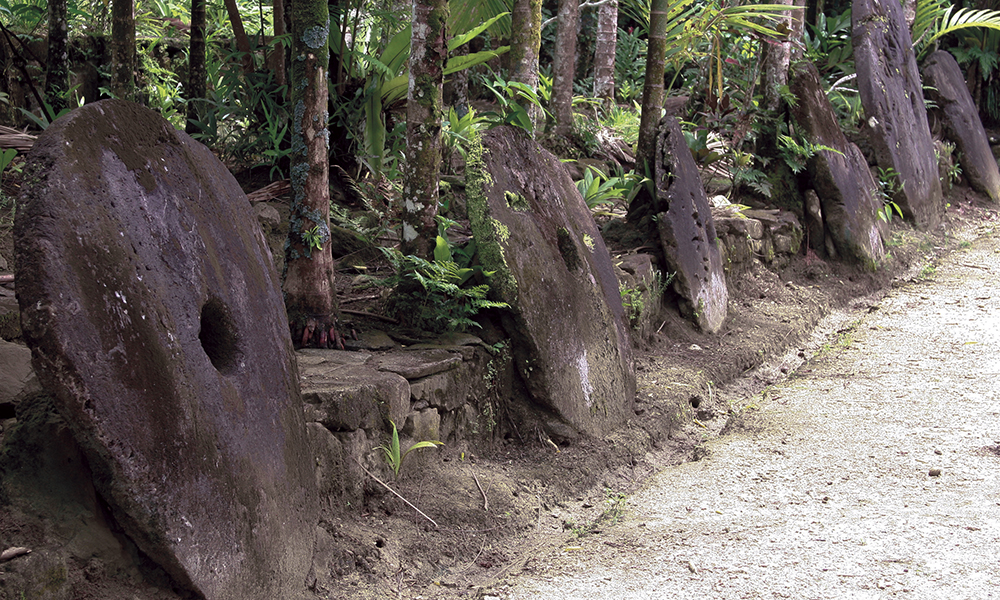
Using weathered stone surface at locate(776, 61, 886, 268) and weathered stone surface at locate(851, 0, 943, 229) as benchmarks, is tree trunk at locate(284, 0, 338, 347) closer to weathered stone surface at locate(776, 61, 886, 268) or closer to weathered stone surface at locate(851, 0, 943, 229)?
weathered stone surface at locate(776, 61, 886, 268)

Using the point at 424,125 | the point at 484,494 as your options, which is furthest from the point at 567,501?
the point at 424,125

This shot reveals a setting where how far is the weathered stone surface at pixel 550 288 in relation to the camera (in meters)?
3.52

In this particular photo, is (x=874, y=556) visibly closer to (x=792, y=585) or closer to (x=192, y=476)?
(x=792, y=585)

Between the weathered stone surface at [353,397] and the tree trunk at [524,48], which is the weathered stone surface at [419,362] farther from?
the tree trunk at [524,48]

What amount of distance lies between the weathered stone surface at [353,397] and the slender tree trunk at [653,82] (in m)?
3.20

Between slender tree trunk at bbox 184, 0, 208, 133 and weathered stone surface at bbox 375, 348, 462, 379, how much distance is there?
251cm

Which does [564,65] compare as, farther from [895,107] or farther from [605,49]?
[895,107]

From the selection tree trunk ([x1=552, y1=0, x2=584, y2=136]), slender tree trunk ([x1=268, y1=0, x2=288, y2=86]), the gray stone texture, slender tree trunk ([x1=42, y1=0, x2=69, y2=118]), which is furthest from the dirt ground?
tree trunk ([x1=552, y1=0, x2=584, y2=136])

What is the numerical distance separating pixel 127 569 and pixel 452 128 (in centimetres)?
324

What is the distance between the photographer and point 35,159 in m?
1.77

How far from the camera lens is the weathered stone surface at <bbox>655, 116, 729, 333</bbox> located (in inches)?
201

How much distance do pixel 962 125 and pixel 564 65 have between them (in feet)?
20.6

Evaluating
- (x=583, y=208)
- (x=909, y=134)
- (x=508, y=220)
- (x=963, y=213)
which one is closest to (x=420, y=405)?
(x=508, y=220)

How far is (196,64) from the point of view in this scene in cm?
495
